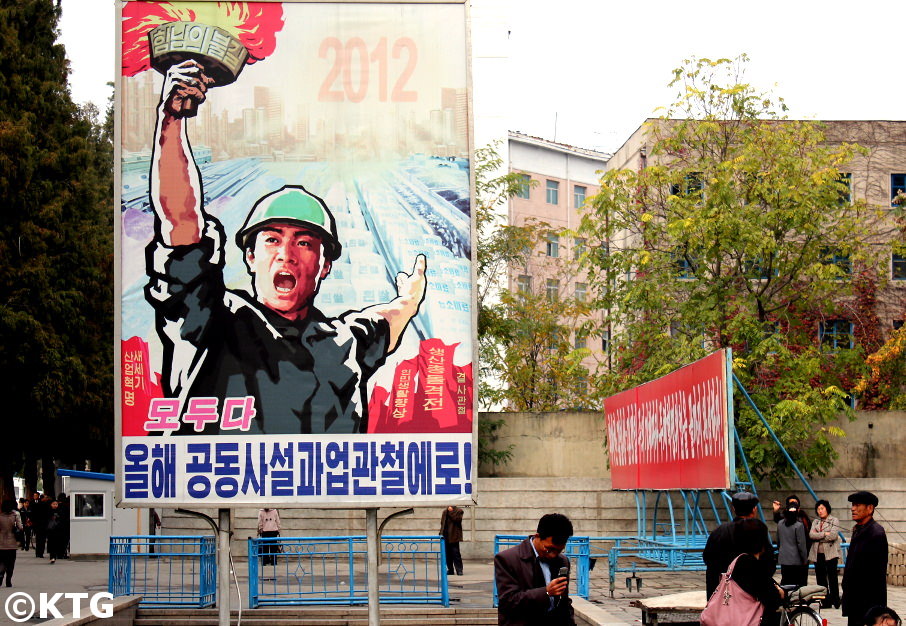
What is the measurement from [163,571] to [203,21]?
8.64 meters

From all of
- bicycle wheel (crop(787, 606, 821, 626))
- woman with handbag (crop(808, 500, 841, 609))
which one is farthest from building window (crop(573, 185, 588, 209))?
bicycle wheel (crop(787, 606, 821, 626))

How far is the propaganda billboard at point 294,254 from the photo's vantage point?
11.8 metres

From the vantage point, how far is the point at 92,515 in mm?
32250

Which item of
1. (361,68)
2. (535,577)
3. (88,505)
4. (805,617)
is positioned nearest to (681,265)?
(88,505)

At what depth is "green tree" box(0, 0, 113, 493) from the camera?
3666 cm

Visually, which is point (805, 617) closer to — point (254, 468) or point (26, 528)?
point (254, 468)

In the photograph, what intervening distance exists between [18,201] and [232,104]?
2768cm

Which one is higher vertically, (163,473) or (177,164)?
(177,164)

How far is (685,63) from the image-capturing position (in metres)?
29.4

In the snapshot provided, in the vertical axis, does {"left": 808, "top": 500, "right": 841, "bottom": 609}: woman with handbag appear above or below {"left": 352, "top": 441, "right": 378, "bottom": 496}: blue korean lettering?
below

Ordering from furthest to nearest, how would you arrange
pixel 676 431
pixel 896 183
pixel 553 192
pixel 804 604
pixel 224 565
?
pixel 553 192
pixel 896 183
pixel 676 431
pixel 804 604
pixel 224 565

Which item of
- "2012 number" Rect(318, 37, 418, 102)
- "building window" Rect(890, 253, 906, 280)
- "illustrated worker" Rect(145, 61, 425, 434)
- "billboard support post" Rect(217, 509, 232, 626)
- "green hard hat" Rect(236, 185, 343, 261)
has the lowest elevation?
"billboard support post" Rect(217, 509, 232, 626)

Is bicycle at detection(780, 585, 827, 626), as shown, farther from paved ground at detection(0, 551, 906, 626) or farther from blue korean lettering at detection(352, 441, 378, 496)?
blue korean lettering at detection(352, 441, 378, 496)

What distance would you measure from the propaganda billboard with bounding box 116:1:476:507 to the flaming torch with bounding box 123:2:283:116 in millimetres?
19
